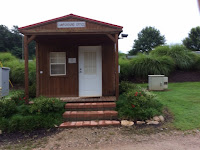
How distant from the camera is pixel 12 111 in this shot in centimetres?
468

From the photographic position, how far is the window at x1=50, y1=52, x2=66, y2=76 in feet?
21.3

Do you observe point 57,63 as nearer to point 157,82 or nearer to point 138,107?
point 138,107

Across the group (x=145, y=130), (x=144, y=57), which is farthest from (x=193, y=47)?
(x=145, y=130)

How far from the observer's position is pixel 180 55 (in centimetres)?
1231

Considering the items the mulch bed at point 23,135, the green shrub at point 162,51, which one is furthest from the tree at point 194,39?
the mulch bed at point 23,135

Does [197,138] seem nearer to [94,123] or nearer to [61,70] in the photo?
[94,123]

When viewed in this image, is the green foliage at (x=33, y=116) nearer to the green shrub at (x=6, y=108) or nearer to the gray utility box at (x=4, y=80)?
Answer: the green shrub at (x=6, y=108)

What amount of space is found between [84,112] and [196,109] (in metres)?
3.68

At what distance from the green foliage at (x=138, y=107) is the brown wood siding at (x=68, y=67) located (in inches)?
59.7

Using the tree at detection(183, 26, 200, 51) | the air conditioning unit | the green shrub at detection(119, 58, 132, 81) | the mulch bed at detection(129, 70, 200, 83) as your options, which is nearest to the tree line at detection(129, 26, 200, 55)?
the tree at detection(183, 26, 200, 51)

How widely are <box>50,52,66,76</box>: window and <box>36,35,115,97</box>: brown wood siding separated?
0.13 m

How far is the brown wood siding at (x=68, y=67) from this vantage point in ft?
20.9

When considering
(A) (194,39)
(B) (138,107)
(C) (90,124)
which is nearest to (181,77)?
(B) (138,107)

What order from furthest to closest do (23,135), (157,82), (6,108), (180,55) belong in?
(180,55) → (157,82) → (6,108) → (23,135)
